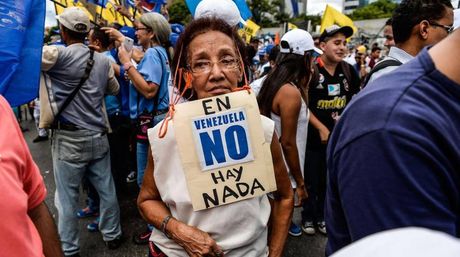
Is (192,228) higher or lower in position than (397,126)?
lower

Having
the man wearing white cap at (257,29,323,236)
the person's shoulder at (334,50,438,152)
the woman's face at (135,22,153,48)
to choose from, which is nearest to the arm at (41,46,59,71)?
the woman's face at (135,22,153,48)

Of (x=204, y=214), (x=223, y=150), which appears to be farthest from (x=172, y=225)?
(x=223, y=150)

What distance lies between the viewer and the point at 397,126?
2.21ft

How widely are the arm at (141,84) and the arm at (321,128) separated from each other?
4.95 feet

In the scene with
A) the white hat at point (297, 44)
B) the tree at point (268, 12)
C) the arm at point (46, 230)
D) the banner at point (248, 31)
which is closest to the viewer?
the arm at point (46, 230)

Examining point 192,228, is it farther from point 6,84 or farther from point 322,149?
point 322,149

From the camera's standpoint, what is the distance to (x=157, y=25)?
314 centimetres

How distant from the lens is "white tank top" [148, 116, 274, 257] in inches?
54.3

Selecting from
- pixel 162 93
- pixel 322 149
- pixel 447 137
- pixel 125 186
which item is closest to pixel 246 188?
pixel 447 137

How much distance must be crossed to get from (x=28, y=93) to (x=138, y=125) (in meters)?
1.40

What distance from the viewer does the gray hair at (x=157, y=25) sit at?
10.2 feet

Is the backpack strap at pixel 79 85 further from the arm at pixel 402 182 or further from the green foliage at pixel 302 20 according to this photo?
the green foliage at pixel 302 20

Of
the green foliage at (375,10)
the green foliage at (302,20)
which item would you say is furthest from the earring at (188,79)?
the green foliage at (375,10)

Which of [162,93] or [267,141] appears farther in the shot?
[162,93]
